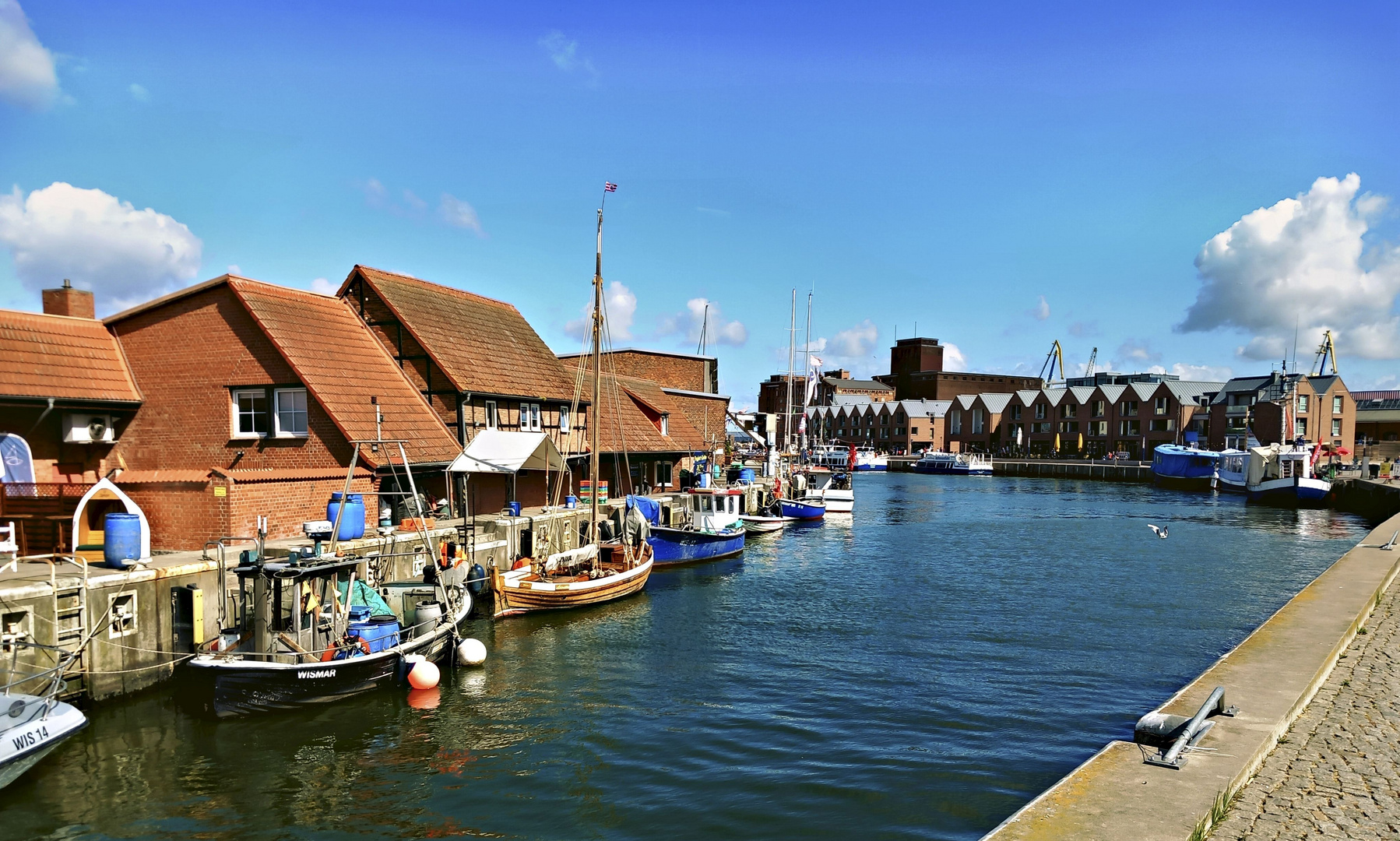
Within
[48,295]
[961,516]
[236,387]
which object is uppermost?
[48,295]

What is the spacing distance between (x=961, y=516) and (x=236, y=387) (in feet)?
173

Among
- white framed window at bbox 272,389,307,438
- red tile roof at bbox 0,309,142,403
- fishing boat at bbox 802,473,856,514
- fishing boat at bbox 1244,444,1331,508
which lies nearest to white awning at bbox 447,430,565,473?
white framed window at bbox 272,389,307,438

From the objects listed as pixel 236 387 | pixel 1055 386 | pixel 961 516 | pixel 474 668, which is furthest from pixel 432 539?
pixel 1055 386

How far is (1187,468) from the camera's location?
9744 cm

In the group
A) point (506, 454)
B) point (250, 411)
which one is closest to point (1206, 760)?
point (506, 454)

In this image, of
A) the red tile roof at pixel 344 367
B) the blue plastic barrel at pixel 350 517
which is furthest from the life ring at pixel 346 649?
the red tile roof at pixel 344 367

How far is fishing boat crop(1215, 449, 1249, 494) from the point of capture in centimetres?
8831

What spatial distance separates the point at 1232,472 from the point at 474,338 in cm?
8620

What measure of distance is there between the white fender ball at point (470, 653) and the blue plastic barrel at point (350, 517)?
18.0ft

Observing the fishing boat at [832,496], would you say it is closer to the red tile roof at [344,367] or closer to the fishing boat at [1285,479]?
the red tile roof at [344,367]

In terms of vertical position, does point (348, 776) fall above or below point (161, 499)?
below

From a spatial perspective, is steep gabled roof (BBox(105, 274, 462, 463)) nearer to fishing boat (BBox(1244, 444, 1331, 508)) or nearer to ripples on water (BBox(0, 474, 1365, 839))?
ripples on water (BBox(0, 474, 1365, 839))

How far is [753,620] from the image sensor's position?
27.6m

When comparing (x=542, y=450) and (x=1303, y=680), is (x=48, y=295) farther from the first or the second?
(x=1303, y=680)
